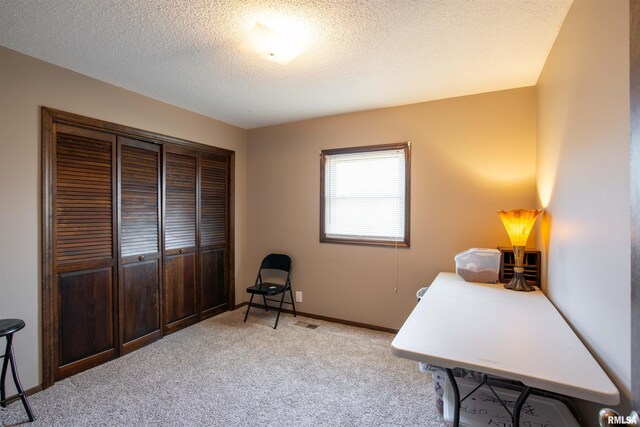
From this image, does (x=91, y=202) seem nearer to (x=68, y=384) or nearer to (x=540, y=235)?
(x=68, y=384)

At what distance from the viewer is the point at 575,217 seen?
1494 millimetres

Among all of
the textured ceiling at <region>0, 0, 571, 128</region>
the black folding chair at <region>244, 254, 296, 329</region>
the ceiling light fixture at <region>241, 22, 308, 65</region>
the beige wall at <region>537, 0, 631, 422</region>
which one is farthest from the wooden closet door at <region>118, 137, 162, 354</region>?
the beige wall at <region>537, 0, 631, 422</region>

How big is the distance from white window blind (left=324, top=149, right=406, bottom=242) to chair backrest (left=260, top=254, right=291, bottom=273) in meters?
0.62

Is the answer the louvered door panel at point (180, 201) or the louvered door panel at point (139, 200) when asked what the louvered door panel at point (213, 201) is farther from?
the louvered door panel at point (139, 200)

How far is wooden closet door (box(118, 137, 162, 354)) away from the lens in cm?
271

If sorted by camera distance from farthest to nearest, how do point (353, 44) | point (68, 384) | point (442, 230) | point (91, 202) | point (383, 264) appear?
point (383, 264)
point (442, 230)
point (91, 202)
point (68, 384)
point (353, 44)

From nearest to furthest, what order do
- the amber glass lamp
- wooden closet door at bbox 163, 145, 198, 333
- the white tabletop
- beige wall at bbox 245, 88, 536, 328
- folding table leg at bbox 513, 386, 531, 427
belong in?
the white tabletop < folding table leg at bbox 513, 386, 531, 427 < the amber glass lamp < beige wall at bbox 245, 88, 536, 328 < wooden closet door at bbox 163, 145, 198, 333

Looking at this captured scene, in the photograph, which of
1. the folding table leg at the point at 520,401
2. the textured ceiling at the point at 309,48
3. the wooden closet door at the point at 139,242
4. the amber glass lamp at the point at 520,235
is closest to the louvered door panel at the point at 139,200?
the wooden closet door at the point at 139,242

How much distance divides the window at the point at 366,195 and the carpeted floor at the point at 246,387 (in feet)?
3.61

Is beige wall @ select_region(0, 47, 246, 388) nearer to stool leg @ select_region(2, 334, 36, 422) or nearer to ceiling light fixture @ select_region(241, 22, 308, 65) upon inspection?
stool leg @ select_region(2, 334, 36, 422)

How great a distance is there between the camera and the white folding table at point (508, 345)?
3.24 ft

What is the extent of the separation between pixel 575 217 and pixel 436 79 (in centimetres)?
154

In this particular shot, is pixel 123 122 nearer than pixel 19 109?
No

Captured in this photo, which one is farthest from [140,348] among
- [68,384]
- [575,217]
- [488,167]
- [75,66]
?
[488,167]
